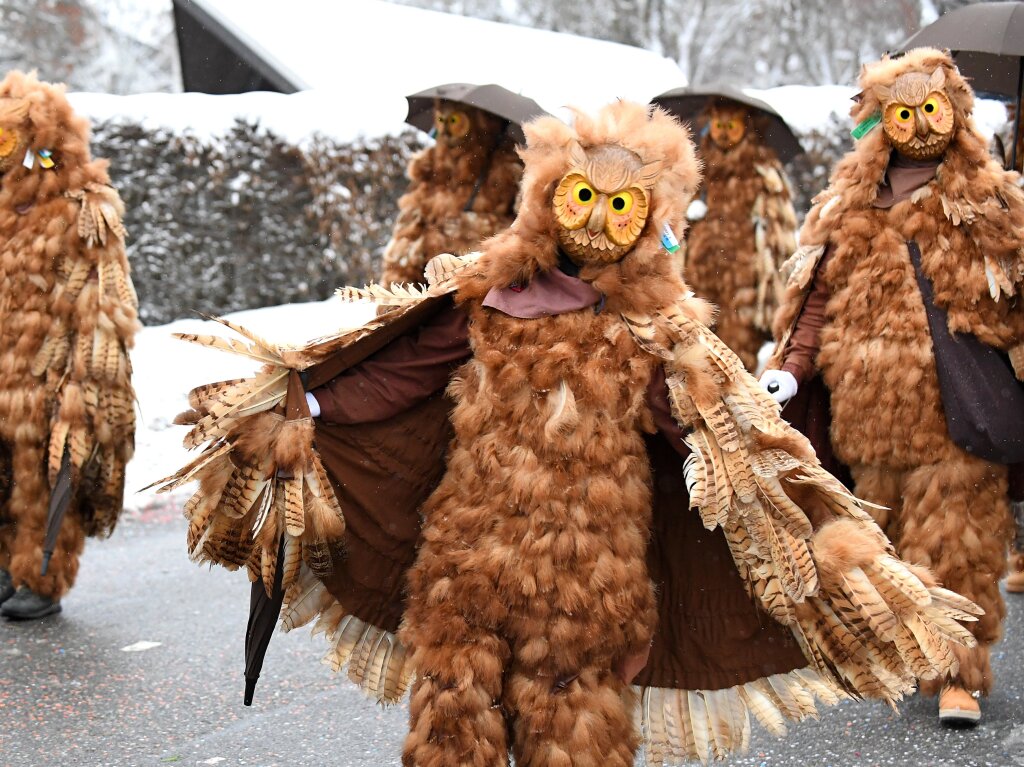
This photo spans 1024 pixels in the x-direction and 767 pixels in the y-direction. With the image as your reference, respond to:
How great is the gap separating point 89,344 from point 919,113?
12.2ft

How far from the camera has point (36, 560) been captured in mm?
5902

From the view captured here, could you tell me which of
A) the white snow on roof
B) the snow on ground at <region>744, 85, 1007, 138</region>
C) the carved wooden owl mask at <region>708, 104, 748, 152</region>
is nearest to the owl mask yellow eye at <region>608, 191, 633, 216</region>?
the carved wooden owl mask at <region>708, 104, 748, 152</region>

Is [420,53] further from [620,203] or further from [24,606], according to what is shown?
[620,203]

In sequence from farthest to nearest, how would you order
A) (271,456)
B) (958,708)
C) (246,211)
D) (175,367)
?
(246,211), (175,367), (958,708), (271,456)

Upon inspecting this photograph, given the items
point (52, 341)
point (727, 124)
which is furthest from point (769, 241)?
point (52, 341)

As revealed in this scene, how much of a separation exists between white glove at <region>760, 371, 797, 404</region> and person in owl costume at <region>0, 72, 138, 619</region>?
3.07 meters

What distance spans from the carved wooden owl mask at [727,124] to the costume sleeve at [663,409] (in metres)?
5.00

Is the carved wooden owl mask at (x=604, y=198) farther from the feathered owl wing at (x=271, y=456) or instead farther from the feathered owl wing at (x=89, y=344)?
the feathered owl wing at (x=89, y=344)

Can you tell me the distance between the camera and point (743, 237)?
8023mm

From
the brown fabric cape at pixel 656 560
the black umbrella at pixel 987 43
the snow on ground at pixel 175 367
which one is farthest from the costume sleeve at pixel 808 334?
the snow on ground at pixel 175 367

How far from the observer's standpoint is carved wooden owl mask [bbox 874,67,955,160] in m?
4.68

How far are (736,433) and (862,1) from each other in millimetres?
23635

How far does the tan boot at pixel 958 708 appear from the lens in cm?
468

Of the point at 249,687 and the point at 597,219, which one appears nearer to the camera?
the point at 597,219
